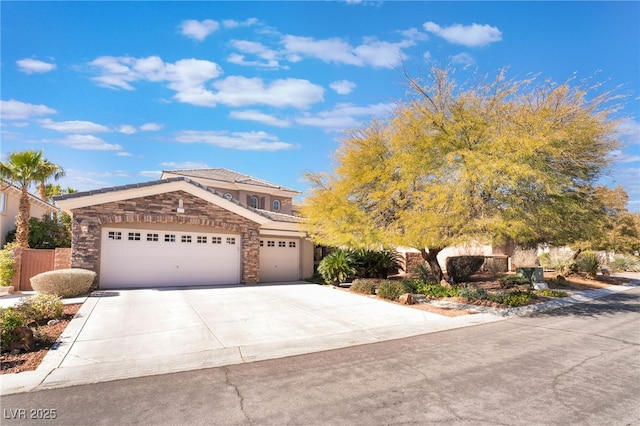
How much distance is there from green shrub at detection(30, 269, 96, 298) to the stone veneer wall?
1718 mm

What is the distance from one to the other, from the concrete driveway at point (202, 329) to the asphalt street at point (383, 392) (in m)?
0.57

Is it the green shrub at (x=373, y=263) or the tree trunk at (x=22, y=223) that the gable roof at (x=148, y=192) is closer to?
the green shrub at (x=373, y=263)

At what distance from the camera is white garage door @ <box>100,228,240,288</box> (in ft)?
52.6

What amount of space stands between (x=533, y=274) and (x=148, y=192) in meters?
18.9

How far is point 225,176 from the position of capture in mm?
30047

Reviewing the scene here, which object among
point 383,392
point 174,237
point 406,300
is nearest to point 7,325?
point 383,392

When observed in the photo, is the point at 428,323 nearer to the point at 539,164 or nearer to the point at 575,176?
the point at 539,164

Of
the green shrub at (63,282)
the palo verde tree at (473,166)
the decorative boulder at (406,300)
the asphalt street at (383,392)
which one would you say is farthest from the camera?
the decorative boulder at (406,300)

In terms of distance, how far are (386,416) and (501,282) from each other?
1603cm

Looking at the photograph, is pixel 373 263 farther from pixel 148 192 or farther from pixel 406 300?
pixel 148 192

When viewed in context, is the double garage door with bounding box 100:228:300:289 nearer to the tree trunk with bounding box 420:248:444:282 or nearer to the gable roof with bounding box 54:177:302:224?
the gable roof with bounding box 54:177:302:224

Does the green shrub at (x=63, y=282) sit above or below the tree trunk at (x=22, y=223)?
below

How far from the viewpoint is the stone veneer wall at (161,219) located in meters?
15.3

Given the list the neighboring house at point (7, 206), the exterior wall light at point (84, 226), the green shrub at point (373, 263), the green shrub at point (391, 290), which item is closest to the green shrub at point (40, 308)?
the exterior wall light at point (84, 226)
